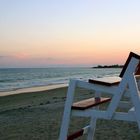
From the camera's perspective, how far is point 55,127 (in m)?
8.39

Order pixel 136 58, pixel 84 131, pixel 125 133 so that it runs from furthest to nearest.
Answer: pixel 125 133
pixel 84 131
pixel 136 58

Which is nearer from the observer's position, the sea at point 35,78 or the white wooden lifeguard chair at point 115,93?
the white wooden lifeguard chair at point 115,93

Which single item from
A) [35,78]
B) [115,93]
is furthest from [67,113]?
[35,78]

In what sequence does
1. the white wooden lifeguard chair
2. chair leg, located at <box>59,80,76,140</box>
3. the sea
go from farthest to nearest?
the sea, chair leg, located at <box>59,80,76,140</box>, the white wooden lifeguard chair

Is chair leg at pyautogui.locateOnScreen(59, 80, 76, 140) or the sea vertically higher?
chair leg at pyautogui.locateOnScreen(59, 80, 76, 140)

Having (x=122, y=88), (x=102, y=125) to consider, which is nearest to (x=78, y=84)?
(x=122, y=88)

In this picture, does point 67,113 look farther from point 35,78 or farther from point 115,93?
point 35,78

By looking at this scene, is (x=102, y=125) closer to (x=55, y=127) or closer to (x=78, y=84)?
(x=55, y=127)

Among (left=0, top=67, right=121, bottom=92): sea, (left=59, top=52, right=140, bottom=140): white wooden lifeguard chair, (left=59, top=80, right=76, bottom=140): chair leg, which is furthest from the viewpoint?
(left=0, top=67, right=121, bottom=92): sea

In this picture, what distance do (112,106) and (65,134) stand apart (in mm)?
575

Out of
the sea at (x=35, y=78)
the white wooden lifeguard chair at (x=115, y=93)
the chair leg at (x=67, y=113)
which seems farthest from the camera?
the sea at (x=35, y=78)

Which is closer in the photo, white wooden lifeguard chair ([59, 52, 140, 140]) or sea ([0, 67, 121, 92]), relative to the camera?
white wooden lifeguard chair ([59, 52, 140, 140])

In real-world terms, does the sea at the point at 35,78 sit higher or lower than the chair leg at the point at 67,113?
lower

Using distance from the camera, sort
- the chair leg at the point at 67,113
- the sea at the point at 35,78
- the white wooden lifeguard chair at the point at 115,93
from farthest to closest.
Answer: the sea at the point at 35,78 → the chair leg at the point at 67,113 → the white wooden lifeguard chair at the point at 115,93
